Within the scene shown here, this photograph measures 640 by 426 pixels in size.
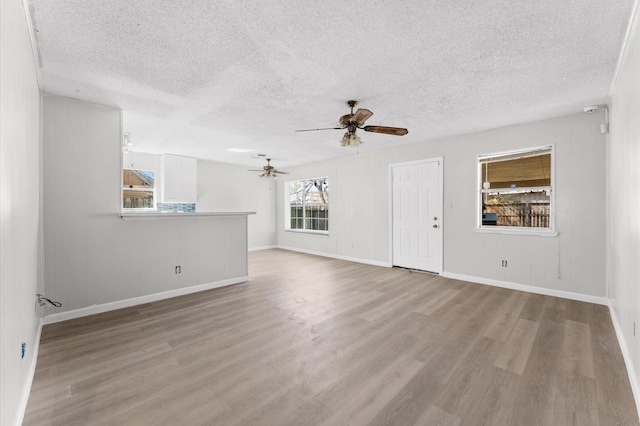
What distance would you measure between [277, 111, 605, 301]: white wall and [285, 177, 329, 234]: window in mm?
1171

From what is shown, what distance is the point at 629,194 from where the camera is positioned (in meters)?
2.06

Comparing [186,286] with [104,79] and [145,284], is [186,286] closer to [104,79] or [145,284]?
[145,284]

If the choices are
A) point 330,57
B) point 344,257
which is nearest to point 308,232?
point 344,257

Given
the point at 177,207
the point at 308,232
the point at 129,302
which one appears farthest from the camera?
the point at 308,232

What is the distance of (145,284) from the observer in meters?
3.64

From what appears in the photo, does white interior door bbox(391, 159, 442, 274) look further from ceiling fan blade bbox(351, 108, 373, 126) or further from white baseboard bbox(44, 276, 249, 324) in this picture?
white baseboard bbox(44, 276, 249, 324)

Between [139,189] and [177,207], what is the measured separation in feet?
3.04

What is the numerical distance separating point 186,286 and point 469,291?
4.23 m

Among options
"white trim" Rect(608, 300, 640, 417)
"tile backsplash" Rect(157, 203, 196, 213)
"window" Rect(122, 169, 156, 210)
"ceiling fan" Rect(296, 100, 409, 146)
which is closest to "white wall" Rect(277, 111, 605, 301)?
"white trim" Rect(608, 300, 640, 417)

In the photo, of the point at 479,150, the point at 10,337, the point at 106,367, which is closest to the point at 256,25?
the point at 10,337

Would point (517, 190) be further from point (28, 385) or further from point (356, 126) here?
point (28, 385)

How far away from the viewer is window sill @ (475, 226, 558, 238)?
3.91 metres

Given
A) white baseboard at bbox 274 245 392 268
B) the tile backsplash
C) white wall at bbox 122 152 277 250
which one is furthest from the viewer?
white wall at bbox 122 152 277 250

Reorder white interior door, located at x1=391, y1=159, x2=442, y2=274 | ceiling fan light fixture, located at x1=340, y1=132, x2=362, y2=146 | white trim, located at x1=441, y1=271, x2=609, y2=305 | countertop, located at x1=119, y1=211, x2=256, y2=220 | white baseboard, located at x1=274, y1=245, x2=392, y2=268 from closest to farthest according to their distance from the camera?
ceiling fan light fixture, located at x1=340, y1=132, x2=362, y2=146 < countertop, located at x1=119, y1=211, x2=256, y2=220 < white trim, located at x1=441, y1=271, x2=609, y2=305 < white interior door, located at x1=391, y1=159, x2=442, y2=274 < white baseboard, located at x1=274, y1=245, x2=392, y2=268
